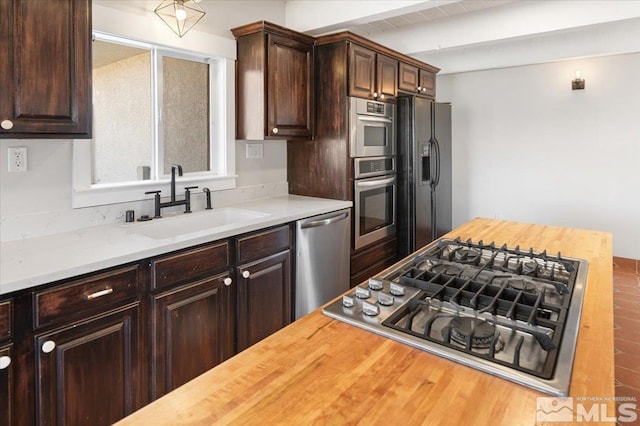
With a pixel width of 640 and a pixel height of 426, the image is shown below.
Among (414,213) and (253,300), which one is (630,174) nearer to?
(414,213)

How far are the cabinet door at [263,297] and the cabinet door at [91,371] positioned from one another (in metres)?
0.63

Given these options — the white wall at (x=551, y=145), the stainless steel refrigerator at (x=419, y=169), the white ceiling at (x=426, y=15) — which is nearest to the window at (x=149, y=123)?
the white ceiling at (x=426, y=15)

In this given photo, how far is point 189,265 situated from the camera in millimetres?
2033

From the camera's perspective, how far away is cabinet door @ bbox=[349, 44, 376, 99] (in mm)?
3205

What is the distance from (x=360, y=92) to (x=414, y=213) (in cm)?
126

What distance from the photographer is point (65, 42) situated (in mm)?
1798

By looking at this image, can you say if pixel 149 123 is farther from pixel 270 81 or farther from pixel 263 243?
pixel 263 243

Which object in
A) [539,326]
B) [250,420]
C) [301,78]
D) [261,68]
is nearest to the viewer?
[250,420]

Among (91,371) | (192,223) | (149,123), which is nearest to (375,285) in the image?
(91,371)

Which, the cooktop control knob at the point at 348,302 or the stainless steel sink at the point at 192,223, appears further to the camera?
the stainless steel sink at the point at 192,223

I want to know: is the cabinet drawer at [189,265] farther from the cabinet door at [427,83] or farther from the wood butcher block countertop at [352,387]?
the cabinet door at [427,83]

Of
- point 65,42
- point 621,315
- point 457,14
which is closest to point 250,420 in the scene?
point 65,42

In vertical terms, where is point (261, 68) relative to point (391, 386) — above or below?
above

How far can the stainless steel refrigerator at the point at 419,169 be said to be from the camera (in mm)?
3826
